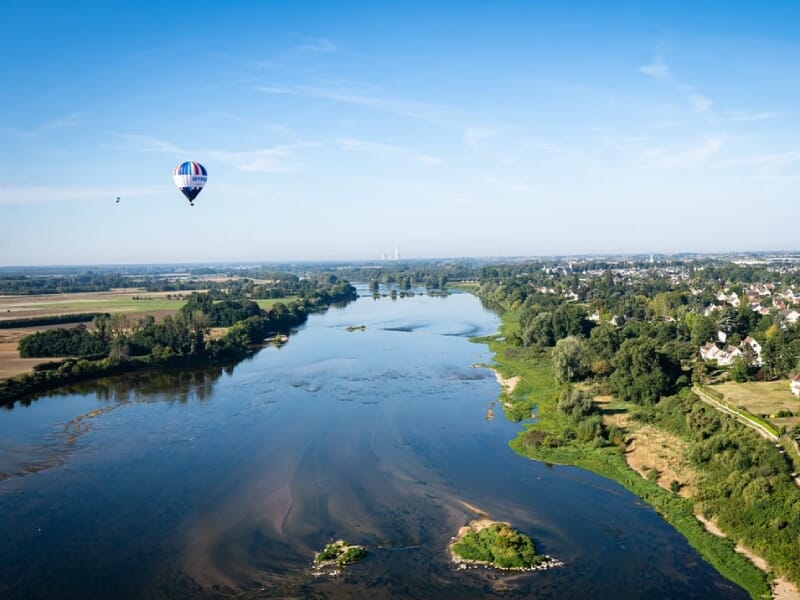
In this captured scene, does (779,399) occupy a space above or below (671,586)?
above

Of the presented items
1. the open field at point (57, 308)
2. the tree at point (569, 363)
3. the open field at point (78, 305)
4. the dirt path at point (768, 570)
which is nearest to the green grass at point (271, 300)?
the open field at point (57, 308)

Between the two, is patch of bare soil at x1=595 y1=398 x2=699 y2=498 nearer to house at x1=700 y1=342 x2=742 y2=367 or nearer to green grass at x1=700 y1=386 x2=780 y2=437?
green grass at x1=700 y1=386 x2=780 y2=437

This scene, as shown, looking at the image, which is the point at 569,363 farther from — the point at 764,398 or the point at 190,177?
the point at 190,177

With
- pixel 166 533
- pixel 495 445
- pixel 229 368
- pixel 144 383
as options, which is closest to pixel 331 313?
pixel 229 368

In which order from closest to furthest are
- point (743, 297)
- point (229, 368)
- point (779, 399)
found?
point (779, 399) → point (229, 368) → point (743, 297)

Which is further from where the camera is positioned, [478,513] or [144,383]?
[144,383]

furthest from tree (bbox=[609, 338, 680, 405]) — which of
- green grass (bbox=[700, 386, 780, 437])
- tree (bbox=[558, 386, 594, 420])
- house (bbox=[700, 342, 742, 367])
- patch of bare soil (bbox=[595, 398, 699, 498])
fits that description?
house (bbox=[700, 342, 742, 367])

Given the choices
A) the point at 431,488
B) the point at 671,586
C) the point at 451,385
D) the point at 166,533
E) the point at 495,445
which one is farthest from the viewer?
the point at 451,385

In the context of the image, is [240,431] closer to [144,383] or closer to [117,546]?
[117,546]
